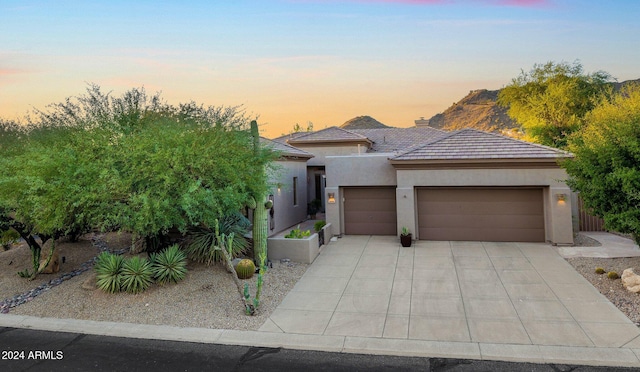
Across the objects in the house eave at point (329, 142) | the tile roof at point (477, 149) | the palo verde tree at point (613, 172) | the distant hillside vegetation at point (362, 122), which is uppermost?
the distant hillside vegetation at point (362, 122)

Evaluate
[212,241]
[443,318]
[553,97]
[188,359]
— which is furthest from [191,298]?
[553,97]

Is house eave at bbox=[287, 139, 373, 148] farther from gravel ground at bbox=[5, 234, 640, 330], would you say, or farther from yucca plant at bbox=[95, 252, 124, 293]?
yucca plant at bbox=[95, 252, 124, 293]

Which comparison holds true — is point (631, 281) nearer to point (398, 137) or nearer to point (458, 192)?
point (458, 192)

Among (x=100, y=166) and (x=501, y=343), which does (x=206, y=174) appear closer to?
(x=100, y=166)

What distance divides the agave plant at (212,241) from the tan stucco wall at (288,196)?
2914 mm

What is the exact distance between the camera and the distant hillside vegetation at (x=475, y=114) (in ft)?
233

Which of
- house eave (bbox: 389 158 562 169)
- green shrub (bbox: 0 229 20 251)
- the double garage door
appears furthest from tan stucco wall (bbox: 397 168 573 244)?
green shrub (bbox: 0 229 20 251)

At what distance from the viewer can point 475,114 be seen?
77.4 m

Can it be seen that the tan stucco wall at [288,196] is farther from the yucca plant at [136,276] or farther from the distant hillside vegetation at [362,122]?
the distant hillside vegetation at [362,122]

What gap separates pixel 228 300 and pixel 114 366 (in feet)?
9.75

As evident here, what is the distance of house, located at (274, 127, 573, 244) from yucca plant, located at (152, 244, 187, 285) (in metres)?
7.14

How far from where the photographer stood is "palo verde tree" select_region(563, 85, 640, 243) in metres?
8.16

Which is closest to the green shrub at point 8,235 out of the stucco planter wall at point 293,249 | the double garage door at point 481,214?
the stucco planter wall at point 293,249

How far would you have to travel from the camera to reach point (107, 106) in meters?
10.8
